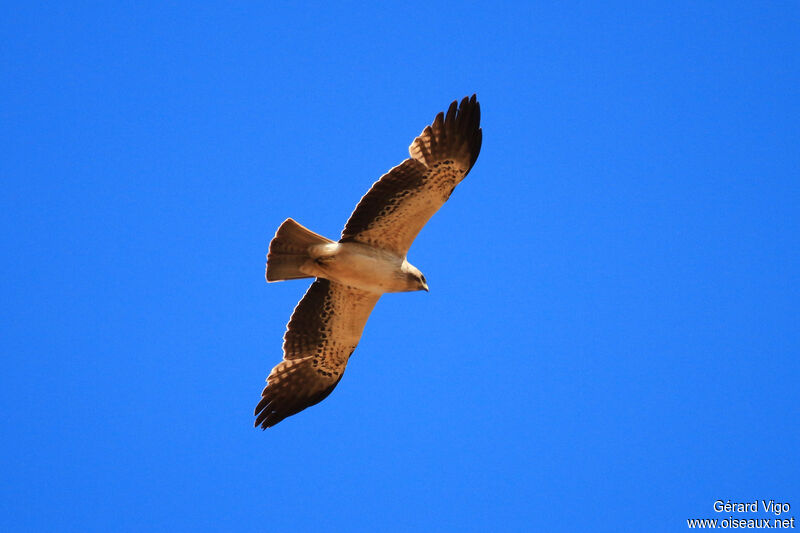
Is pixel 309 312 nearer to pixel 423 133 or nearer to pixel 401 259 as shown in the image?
pixel 401 259

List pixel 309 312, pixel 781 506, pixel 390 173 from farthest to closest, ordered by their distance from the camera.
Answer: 1. pixel 781 506
2. pixel 309 312
3. pixel 390 173

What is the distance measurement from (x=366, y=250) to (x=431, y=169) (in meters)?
1.04

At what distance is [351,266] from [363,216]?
51 cm

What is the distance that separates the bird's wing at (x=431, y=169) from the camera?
25.3 feet

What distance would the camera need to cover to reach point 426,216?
796 cm

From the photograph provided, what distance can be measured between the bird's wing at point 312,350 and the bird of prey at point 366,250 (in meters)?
0.01

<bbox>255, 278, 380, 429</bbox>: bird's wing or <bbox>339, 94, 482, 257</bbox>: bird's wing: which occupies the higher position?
<bbox>339, 94, 482, 257</bbox>: bird's wing

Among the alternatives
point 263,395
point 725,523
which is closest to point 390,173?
point 263,395

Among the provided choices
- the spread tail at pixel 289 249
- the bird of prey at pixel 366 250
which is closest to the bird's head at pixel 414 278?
the bird of prey at pixel 366 250

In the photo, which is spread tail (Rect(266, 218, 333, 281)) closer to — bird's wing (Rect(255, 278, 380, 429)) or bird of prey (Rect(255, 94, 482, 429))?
bird of prey (Rect(255, 94, 482, 429))

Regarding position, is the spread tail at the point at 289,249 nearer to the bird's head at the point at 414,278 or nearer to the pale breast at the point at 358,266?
the pale breast at the point at 358,266

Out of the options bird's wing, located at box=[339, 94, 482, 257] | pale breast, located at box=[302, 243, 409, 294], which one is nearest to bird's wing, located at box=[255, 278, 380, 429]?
pale breast, located at box=[302, 243, 409, 294]

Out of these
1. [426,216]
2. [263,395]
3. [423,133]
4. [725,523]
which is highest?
[423,133]

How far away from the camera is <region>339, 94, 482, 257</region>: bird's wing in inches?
304
